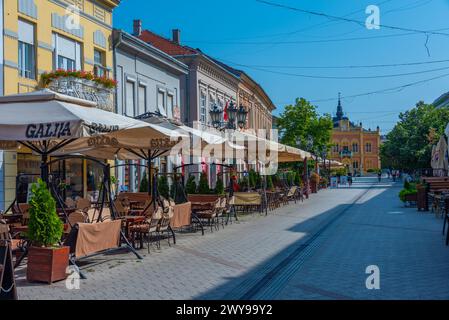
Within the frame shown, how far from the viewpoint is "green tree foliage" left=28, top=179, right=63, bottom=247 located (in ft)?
25.1

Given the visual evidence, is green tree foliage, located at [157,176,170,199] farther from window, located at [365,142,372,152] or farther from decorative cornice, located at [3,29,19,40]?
window, located at [365,142,372,152]

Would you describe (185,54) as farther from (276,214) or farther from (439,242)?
(439,242)

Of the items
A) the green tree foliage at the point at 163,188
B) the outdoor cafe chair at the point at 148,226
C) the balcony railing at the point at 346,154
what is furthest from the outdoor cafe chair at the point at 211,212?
the balcony railing at the point at 346,154

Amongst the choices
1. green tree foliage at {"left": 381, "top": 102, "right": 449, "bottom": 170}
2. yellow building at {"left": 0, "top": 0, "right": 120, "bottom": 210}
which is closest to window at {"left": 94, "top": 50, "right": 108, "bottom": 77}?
yellow building at {"left": 0, "top": 0, "right": 120, "bottom": 210}

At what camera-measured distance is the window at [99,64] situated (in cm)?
2116

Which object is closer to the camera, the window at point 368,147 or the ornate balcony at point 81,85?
the ornate balcony at point 81,85

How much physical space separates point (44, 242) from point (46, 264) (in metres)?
0.31

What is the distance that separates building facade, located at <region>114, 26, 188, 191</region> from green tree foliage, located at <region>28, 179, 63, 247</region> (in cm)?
1411

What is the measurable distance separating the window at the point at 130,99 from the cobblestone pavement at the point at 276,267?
1145 cm

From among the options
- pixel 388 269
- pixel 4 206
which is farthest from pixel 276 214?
pixel 388 269

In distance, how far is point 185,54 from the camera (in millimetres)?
35531

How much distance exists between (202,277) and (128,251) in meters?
3.07

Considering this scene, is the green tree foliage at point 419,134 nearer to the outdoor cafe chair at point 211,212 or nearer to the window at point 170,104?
the window at point 170,104
